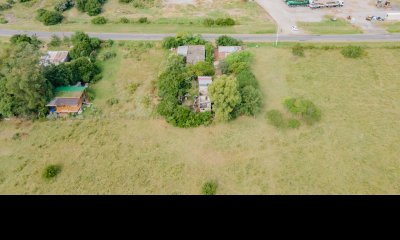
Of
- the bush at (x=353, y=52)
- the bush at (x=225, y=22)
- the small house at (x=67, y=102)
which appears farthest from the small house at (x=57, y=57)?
the bush at (x=353, y=52)

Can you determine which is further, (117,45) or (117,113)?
(117,45)

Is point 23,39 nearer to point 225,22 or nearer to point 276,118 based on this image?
point 225,22

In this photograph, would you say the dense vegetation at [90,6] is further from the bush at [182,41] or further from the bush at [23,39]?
the bush at [182,41]

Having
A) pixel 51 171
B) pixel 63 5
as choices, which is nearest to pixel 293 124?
pixel 51 171

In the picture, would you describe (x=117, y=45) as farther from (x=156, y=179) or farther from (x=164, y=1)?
(x=156, y=179)
